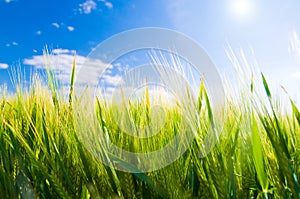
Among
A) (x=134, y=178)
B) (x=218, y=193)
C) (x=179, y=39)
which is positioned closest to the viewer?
(x=218, y=193)

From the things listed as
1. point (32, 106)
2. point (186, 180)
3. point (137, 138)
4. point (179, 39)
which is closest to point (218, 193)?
point (186, 180)

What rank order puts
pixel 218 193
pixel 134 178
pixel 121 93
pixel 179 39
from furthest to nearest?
pixel 179 39 → pixel 121 93 → pixel 134 178 → pixel 218 193

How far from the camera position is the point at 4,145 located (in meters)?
0.86

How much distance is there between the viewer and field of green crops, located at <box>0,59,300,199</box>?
65 centimetres

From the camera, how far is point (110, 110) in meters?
0.98

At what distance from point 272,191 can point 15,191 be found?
1.81 ft

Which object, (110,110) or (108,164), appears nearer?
(108,164)

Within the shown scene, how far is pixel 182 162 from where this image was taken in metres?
0.71

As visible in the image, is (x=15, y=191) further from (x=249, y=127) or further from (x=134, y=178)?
(x=249, y=127)

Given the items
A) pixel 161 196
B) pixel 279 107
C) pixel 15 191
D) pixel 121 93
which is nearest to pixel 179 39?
pixel 121 93

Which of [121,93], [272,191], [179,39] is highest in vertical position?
[179,39]

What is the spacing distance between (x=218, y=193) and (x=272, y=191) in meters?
0.15

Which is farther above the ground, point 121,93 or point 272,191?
point 121,93

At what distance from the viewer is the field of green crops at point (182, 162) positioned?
0.65 metres
